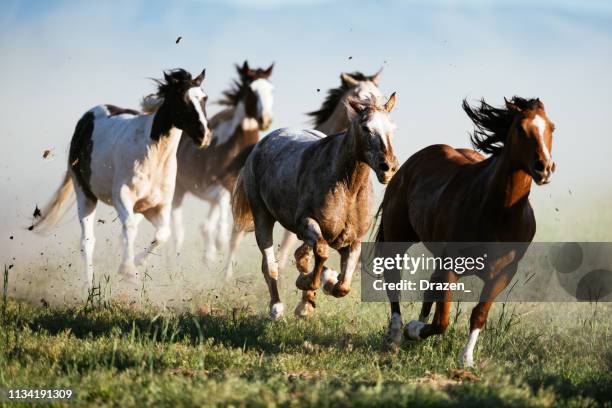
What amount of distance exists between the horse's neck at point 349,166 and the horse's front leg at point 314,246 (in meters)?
0.49

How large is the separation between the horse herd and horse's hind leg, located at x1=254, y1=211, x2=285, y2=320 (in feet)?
0.04

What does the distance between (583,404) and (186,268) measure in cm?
866

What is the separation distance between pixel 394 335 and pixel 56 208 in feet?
24.7

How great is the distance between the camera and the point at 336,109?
1502 centimetres

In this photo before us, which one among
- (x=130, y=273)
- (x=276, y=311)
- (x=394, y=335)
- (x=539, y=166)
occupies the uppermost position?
(x=539, y=166)

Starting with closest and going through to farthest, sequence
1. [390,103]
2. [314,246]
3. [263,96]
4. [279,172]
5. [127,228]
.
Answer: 1. [314,246]
2. [390,103]
3. [279,172]
4. [127,228]
5. [263,96]

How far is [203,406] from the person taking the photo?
5.74 metres

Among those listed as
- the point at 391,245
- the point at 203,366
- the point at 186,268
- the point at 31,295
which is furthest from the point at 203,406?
the point at 186,268

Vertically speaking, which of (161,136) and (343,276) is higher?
(161,136)

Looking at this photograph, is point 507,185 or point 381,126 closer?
point 507,185

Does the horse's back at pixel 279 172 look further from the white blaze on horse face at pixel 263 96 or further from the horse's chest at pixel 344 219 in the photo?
the white blaze on horse face at pixel 263 96

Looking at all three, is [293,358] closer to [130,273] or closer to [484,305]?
[484,305]

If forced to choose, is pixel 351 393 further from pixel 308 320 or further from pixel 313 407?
pixel 308 320

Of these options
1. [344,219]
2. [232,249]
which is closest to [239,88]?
[232,249]
